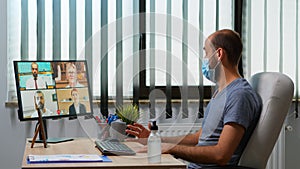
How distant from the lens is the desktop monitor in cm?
261

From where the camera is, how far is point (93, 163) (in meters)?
1.93

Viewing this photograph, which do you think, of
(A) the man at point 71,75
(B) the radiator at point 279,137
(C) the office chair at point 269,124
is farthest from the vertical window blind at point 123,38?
(C) the office chair at point 269,124

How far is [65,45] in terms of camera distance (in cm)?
349

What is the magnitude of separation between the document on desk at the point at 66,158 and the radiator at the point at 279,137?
4.74 feet

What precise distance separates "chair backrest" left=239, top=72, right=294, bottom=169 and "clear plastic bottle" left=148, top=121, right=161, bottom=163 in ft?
1.72

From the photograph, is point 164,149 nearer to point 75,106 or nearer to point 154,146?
point 154,146

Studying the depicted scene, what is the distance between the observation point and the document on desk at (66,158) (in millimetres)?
1945

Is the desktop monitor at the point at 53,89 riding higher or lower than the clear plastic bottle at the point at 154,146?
higher

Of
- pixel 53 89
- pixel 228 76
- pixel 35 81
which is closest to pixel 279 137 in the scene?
pixel 228 76

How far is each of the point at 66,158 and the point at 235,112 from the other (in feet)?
2.46

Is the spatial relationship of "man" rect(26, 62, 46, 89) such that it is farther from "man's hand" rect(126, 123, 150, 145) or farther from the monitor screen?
"man's hand" rect(126, 123, 150, 145)

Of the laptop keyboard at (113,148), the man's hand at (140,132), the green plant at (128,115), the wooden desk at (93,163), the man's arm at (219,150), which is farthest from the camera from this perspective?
the green plant at (128,115)

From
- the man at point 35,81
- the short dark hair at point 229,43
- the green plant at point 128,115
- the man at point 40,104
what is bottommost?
the green plant at point 128,115

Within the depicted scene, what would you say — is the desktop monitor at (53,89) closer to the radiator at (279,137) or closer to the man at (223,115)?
the man at (223,115)
